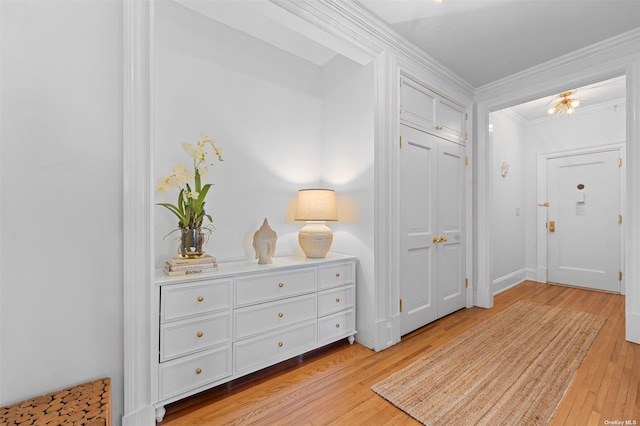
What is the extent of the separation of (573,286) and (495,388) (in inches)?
149

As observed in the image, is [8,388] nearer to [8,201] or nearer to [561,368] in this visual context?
[8,201]

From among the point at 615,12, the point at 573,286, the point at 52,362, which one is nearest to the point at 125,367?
the point at 52,362

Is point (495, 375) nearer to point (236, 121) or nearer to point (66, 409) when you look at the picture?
point (66, 409)

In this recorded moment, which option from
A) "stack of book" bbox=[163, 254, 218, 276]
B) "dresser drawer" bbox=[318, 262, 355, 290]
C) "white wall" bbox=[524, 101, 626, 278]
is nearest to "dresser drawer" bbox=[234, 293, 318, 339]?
"dresser drawer" bbox=[318, 262, 355, 290]

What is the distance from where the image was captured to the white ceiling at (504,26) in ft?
6.73

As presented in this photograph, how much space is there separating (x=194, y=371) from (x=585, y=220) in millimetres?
5446

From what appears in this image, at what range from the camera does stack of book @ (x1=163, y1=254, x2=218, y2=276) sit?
1642 millimetres

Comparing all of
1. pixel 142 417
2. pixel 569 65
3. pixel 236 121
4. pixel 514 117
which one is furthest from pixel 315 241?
pixel 514 117

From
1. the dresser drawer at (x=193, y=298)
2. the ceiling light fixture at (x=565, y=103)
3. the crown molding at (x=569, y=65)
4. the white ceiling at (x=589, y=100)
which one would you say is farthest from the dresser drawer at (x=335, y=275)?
the ceiling light fixture at (x=565, y=103)

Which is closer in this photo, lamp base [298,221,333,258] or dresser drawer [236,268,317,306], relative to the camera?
dresser drawer [236,268,317,306]

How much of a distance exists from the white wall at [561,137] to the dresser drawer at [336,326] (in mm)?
3963

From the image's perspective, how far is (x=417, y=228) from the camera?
271cm

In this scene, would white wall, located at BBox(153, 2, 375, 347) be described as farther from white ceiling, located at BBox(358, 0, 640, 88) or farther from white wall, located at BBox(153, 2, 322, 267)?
white ceiling, located at BBox(358, 0, 640, 88)

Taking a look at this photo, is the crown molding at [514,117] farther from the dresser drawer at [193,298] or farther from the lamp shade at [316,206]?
the dresser drawer at [193,298]
